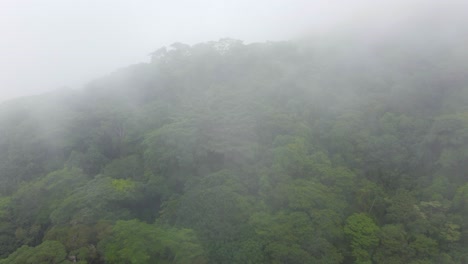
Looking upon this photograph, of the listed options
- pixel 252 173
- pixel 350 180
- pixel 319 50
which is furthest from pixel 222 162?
pixel 319 50

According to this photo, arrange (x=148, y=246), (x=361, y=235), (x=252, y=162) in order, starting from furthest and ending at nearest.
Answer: (x=252, y=162) → (x=361, y=235) → (x=148, y=246)

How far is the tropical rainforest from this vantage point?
63.5 ft

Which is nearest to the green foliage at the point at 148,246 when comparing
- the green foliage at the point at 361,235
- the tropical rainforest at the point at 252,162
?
the tropical rainforest at the point at 252,162

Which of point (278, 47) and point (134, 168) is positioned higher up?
point (278, 47)

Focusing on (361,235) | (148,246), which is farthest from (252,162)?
(148,246)

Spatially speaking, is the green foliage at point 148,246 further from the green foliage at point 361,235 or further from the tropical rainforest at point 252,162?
the green foliage at point 361,235

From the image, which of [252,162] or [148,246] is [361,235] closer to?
[252,162]

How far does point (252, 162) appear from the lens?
85.9ft

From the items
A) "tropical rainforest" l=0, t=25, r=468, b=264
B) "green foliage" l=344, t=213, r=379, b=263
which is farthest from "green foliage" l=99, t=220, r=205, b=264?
"green foliage" l=344, t=213, r=379, b=263

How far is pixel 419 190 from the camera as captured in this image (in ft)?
78.4

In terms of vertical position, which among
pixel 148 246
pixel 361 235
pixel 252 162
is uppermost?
pixel 252 162

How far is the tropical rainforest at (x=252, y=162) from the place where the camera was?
1934 cm

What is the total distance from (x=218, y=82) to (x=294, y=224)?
23.7 metres

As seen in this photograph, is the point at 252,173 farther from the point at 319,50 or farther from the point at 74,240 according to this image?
the point at 319,50
